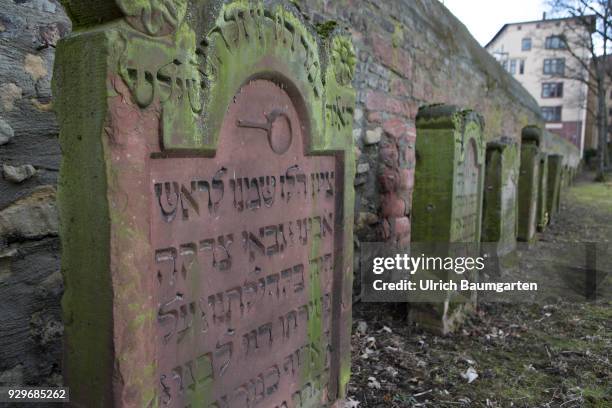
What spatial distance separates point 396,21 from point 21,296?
3.52 metres

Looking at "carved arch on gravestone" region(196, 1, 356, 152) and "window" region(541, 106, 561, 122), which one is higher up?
"window" region(541, 106, 561, 122)

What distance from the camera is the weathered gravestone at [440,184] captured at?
3256mm

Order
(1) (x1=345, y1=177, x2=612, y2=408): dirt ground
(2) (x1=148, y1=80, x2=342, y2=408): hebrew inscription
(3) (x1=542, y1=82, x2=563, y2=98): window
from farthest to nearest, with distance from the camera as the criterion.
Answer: (3) (x1=542, y1=82, x2=563, y2=98): window, (1) (x1=345, y1=177, x2=612, y2=408): dirt ground, (2) (x1=148, y1=80, x2=342, y2=408): hebrew inscription

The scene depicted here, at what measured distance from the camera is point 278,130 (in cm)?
160

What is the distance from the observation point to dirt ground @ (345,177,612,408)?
2514mm

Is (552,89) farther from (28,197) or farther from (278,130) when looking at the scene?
(28,197)

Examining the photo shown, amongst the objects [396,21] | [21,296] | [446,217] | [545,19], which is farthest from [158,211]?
[545,19]

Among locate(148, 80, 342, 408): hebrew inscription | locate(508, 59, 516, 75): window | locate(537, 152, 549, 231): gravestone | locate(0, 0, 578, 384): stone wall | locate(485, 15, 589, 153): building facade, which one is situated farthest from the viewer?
locate(508, 59, 516, 75): window

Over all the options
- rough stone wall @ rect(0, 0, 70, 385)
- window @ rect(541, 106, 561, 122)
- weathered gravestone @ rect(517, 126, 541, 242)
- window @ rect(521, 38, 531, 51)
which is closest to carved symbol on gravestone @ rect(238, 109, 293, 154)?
rough stone wall @ rect(0, 0, 70, 385)

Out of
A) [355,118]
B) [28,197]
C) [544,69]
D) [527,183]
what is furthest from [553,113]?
[28,197]

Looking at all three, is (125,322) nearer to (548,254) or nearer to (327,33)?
(327,33)

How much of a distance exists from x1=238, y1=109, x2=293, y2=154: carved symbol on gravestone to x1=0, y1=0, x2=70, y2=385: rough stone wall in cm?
80

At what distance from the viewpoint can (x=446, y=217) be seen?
10.8 feet

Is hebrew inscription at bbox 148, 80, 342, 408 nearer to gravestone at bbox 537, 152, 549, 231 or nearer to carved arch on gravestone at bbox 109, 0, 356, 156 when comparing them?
carved arch on gravestone at bbox 109, 0, 356, 156
